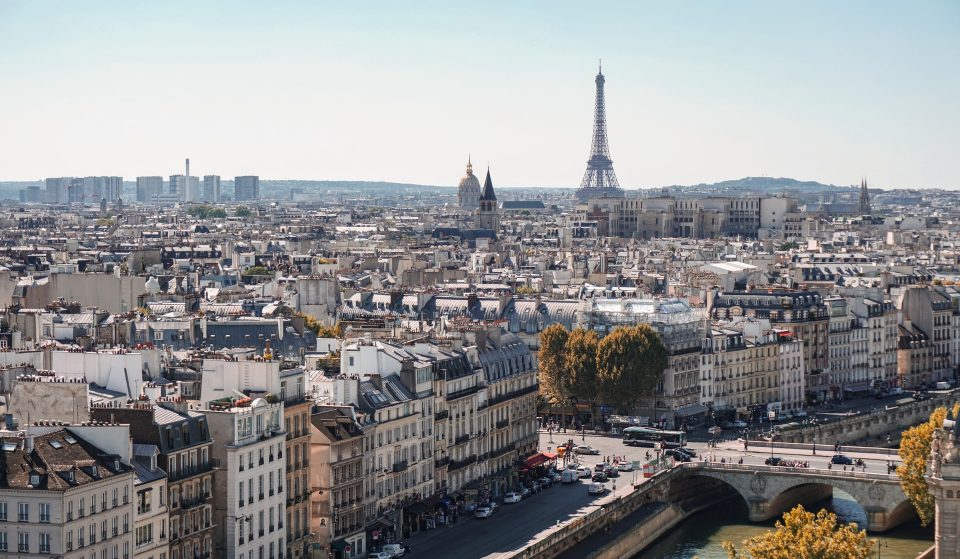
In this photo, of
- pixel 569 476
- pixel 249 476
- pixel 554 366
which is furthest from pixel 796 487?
pixel 249 476

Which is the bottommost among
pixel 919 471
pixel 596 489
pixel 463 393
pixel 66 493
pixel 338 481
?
pixel 596 489

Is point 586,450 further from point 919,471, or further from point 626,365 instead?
point 919,471

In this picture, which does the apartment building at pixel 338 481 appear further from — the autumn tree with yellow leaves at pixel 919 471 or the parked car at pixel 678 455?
the parked car at pixel 678 455

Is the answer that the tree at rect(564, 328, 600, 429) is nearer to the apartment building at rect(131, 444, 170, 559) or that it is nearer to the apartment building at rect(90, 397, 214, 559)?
the apartment building at rect(90, 397, 214, 559)

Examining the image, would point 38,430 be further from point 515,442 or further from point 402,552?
point 515,442

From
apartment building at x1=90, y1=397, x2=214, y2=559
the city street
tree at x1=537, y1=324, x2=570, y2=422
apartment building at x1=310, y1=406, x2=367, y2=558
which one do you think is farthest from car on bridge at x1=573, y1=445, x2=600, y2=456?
apartment building at x1=90, y1=397, x2=214, y2=559

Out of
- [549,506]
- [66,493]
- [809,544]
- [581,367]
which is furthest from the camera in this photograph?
[581,367]
